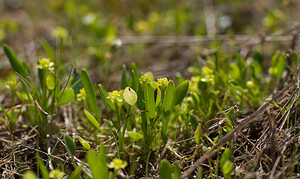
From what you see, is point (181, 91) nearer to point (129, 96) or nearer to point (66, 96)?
point (129, 96)

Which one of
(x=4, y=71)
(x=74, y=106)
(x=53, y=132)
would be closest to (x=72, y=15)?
(x=4, y=71)

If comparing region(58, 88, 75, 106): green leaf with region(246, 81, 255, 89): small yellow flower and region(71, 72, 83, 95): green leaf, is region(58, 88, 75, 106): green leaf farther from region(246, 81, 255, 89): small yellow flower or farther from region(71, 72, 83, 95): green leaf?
region(246, 81, 255, 89): small yellow flower

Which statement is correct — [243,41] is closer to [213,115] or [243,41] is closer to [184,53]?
[184,53]

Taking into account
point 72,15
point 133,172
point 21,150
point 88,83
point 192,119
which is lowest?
point 133,172

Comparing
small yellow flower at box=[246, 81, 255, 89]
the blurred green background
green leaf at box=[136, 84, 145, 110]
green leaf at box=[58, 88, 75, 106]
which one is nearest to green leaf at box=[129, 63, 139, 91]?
green leaf at box=[136, 84, 145, 110]

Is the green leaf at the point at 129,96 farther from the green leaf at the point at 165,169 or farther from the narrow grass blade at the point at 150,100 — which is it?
the green leaf at the point at 165,169
